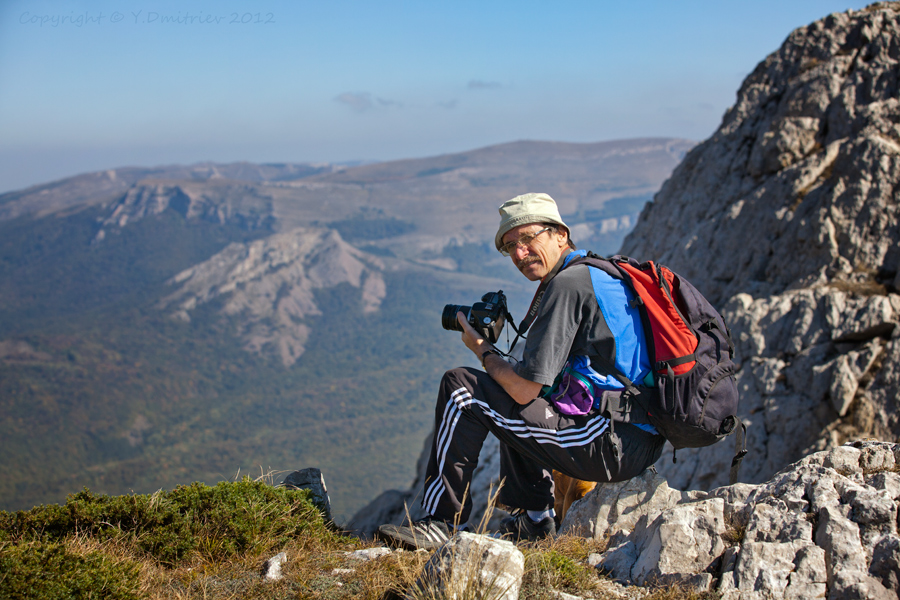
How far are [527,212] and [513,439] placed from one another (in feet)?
6.04

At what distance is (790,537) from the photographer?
3.85 meters

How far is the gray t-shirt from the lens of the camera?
168 inches

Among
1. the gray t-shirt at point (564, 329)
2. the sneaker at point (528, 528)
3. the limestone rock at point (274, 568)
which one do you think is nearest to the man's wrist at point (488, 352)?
the gray t-shirt at point (564, 329)

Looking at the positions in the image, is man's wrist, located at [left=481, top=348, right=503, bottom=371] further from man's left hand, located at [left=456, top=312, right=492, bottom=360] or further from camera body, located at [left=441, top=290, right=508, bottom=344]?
camera body, located at [left=441, top=290, right=508, bottom=344]

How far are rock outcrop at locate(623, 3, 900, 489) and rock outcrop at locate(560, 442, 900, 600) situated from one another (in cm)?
622

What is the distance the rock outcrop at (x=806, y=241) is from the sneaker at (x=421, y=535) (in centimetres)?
737

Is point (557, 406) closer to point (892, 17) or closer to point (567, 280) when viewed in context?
point (567, 280)

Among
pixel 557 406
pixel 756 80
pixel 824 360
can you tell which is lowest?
pixel 824 360

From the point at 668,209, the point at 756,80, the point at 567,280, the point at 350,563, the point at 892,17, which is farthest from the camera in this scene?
the point at 668,209

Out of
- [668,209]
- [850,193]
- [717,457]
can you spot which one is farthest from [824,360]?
[668,209]

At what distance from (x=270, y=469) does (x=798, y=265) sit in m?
11.5

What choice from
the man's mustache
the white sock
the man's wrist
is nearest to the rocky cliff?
the white sock

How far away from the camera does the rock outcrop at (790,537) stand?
3.53 m

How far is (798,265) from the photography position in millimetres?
12539
